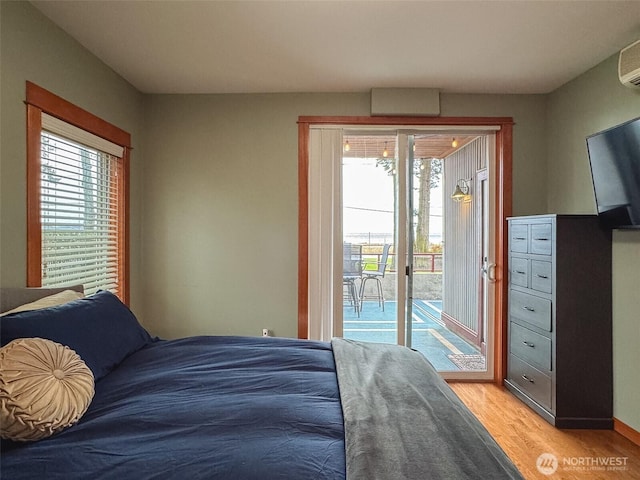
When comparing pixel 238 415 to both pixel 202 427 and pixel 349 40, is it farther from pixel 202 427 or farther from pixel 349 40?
pixel 349 40

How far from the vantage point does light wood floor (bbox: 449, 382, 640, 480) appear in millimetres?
2299

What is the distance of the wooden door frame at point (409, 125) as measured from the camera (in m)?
3.58

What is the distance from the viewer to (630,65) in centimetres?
248

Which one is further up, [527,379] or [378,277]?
[378,277]

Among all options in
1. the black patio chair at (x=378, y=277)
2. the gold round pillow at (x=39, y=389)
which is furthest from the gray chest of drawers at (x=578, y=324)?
the gold round pillow at (x=39, y=389)

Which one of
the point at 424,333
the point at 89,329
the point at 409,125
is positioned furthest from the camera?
the point at 424,333

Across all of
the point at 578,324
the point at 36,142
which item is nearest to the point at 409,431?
the point at 578,324

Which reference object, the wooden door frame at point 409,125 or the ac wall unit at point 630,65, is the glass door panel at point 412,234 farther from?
the ac wall unit at point 630,65

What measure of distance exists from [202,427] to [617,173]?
8.97 ft

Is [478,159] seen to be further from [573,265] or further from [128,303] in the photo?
Result: [128,303]

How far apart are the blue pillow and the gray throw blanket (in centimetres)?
98

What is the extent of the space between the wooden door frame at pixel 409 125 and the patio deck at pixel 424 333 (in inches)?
13.6

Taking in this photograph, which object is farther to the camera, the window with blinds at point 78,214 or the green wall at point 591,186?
the green wall at point 591,186

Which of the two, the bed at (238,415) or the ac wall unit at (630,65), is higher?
the ac wall unit at (630,65)
